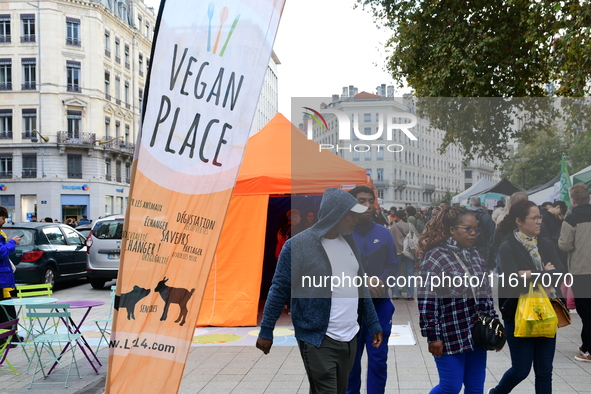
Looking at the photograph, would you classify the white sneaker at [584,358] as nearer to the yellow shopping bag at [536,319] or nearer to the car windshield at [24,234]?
the yellow shopping bag at [536,319]

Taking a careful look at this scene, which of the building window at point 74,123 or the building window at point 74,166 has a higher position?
the building window at point 74,123

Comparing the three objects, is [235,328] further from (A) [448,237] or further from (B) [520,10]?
(B) [520,10]

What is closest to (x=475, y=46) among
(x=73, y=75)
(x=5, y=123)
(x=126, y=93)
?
(x=73, y=75)

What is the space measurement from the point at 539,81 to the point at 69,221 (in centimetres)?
2074

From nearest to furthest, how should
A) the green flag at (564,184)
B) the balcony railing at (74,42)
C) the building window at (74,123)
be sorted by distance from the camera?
the green flag at (564,184) → the balcony railing at (74,42) → the building window at (74,123)

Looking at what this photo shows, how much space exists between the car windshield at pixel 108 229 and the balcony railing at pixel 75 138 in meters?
33.1

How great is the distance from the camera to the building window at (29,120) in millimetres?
45125

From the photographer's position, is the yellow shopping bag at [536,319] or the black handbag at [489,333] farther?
the yellow shopping bag at [536,319]

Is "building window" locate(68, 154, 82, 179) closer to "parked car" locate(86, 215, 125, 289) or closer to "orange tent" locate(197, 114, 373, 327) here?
"parked car" locate(86, 215, 125, 289)

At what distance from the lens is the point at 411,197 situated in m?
5.60

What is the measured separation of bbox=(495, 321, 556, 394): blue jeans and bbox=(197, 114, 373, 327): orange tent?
195 inches

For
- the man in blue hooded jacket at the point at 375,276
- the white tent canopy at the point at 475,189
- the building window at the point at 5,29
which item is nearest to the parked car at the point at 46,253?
the man in blue hooded jacket at the point at 375,276

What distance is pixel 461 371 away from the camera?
409 cm

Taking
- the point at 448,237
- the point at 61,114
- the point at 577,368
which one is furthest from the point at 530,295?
the point at 61,114
